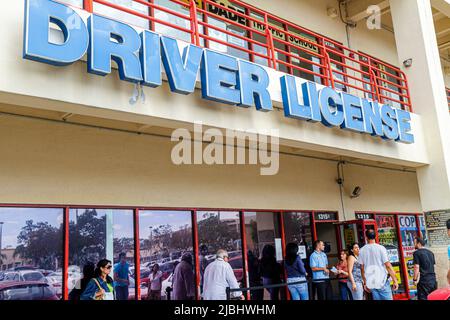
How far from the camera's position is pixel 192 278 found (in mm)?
8281

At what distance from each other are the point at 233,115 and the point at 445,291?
12.5 feet

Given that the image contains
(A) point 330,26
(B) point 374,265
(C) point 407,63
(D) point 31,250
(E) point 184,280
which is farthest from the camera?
(A) point 330,26

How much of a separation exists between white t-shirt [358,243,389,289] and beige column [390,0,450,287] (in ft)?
8.53

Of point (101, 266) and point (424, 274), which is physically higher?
point (101, 266)

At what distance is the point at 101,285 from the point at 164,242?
60.5 inches

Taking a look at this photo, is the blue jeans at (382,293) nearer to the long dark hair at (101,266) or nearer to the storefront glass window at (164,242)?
the storefront glass window at (164,242)

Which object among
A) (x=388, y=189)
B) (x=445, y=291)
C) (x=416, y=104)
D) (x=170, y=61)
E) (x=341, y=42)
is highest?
(x=341, y=42)

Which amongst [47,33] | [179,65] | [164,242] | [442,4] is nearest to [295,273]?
[164,242]

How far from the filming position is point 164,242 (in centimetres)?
808

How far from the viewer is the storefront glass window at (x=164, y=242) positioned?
7.78m

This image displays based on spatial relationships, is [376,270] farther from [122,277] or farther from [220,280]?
[122,277]

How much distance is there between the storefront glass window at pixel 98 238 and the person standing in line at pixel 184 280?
0.90 metres
